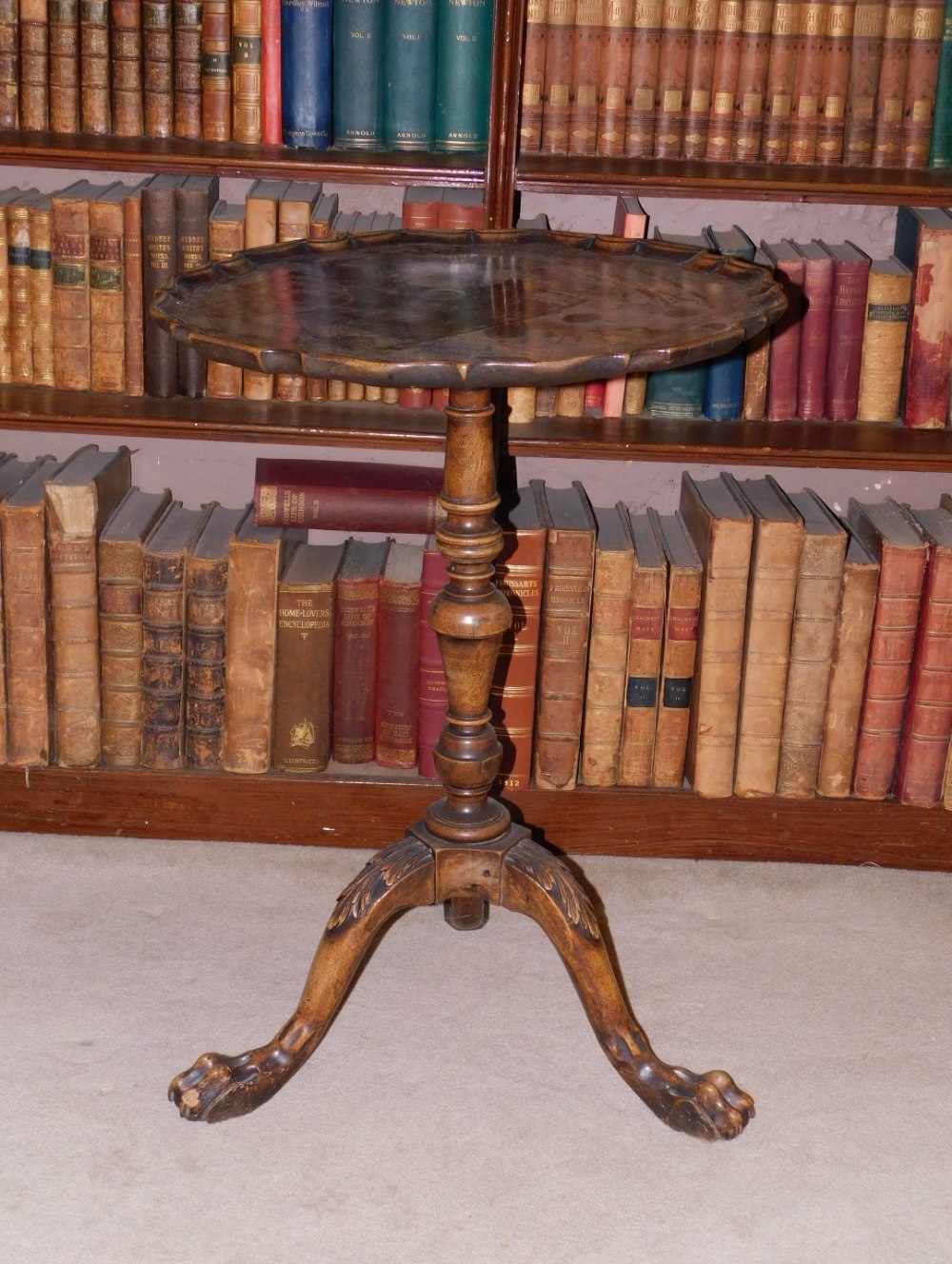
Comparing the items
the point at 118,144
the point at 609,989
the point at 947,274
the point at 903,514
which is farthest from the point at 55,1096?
the point at 947,274

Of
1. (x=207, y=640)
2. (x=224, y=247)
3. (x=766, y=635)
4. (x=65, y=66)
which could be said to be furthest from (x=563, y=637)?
(x=65, y=66)

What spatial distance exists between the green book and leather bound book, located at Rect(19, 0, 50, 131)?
0.55 m

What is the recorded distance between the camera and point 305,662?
236 centimetres

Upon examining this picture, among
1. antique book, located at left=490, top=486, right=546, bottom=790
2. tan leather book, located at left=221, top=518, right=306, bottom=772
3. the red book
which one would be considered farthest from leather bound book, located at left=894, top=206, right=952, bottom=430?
tan leather book, located at left=221, top=518, right=306, bottom=772

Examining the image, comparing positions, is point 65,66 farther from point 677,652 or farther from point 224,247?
point 677,652

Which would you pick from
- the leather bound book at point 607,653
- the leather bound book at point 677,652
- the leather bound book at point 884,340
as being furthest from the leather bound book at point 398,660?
the leather bound book at point 884,340

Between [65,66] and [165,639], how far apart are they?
2.72 feet

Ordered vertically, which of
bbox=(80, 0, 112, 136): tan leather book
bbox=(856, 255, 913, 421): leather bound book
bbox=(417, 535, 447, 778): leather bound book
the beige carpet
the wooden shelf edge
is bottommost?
the beige carpet

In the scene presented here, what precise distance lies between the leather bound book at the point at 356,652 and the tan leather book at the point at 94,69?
28.8 inches

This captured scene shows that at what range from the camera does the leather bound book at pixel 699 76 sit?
2.13 m

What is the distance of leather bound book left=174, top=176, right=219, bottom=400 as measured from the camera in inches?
87.0

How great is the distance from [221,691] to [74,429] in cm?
46

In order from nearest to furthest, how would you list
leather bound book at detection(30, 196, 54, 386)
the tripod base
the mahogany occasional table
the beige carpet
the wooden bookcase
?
the mahogany occasional table < the beige carpet < the tripod base < the wooden bookcase < leather bound book at detection(30, 196, 54, 386)

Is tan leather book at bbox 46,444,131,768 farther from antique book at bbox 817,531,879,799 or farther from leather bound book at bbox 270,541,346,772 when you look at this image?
antique book at bbox 817,531,879,799
